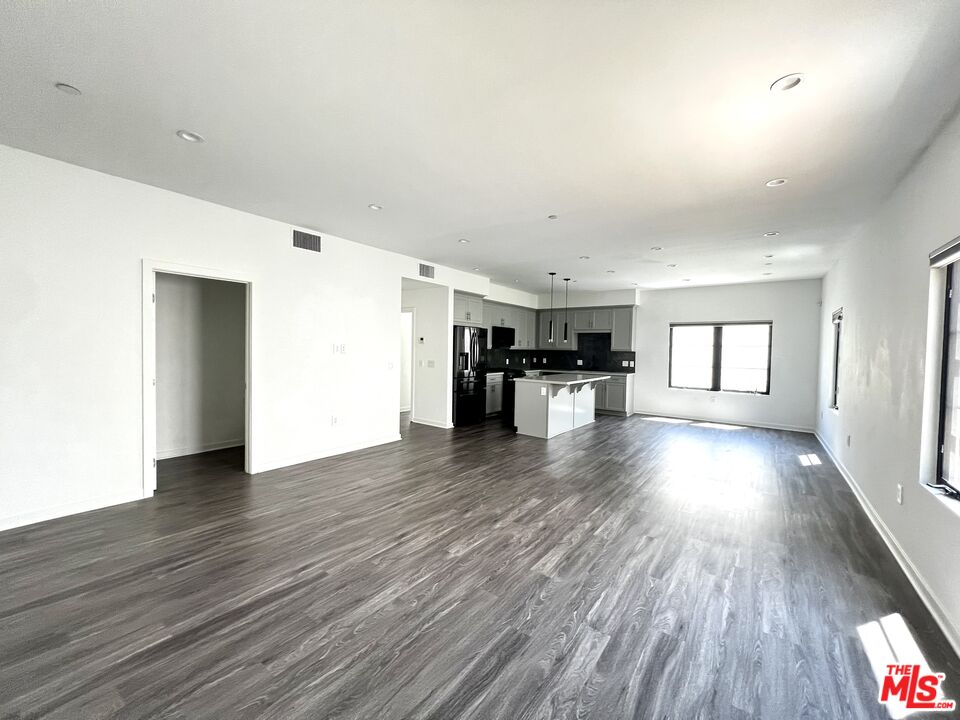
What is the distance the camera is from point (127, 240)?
3418 mm

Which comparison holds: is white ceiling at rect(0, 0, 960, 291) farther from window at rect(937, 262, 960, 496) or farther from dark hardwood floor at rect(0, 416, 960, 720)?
dark hardwood floor at rect(0, 416, 960, 720)

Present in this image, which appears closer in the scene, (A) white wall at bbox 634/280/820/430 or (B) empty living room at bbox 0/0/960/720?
(B) empty living room at bbox 0/0/960/720

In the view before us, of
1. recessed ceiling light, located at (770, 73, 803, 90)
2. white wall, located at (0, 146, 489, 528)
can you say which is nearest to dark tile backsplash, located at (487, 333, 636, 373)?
white wall, located at (0, 146, 489, 528)

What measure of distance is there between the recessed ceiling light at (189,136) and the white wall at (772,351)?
8269 mm

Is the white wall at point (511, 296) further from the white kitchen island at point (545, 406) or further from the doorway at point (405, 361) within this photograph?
the white kitchen island at point (545, 406)

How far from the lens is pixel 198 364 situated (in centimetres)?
524

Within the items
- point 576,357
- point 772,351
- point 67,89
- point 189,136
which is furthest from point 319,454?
point 772,351

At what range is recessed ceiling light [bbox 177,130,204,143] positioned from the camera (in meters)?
2.59

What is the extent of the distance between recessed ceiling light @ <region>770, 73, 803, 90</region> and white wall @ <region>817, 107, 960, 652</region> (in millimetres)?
1053

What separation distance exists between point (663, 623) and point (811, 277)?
24.7 ft

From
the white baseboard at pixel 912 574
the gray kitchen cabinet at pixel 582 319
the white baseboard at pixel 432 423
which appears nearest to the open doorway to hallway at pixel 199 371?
the white baseboard at pixel 432 423

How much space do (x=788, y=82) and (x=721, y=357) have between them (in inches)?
282

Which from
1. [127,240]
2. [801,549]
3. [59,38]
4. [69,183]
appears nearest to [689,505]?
[801,549]

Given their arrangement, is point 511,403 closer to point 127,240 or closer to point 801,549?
point 801,549
